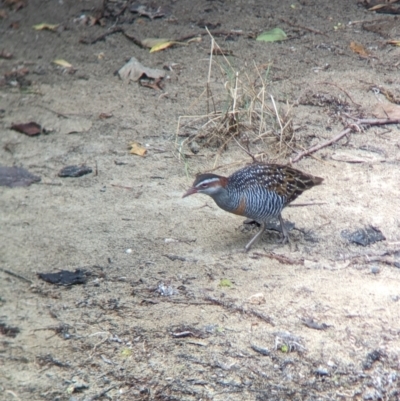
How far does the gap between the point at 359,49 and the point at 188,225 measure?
3.96 metres

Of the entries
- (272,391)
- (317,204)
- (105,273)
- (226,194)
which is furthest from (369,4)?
(272,391)

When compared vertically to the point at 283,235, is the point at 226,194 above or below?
above

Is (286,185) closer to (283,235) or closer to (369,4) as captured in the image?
(283,235)

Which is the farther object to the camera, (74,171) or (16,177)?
(74,171)

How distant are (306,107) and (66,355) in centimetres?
425

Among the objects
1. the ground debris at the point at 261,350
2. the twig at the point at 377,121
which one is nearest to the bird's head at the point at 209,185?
the ground debris at the point at 261,350

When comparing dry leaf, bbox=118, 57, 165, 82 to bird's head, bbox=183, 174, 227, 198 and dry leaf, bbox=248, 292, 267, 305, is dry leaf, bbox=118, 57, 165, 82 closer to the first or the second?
bird's head, bbox=183, 174, 227, 198

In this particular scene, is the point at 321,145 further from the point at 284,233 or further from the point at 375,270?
the point at 375,270

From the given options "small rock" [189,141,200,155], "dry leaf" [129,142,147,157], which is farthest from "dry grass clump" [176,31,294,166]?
"dry leaf" [129,142,147,157]

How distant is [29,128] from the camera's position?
7492 millimetres

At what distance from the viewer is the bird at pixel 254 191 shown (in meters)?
5.69

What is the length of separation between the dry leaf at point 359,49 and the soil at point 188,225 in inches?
3.6

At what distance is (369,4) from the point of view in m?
9.88

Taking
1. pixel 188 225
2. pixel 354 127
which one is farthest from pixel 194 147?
pixel 354 127
